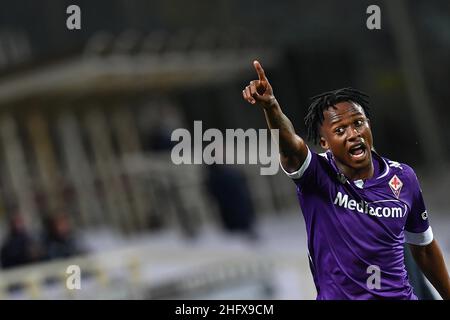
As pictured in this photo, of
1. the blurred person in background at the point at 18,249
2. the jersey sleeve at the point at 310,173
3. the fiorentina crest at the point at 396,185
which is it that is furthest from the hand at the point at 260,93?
the blurred person in background at the point at 18,249

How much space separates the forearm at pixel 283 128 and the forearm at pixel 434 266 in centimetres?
75

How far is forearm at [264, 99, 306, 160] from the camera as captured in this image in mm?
3420

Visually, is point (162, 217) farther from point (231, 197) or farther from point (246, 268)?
point (246, 268)

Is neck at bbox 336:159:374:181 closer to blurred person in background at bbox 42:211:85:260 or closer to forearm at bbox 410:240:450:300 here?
forearm at bbox 410:240:450:300

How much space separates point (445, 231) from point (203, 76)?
17.8 ft

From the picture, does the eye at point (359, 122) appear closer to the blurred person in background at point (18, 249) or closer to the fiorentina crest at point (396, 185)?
the fiorentina crest at point (396, 185)

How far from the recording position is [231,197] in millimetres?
13680

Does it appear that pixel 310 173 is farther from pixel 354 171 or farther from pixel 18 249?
pixel 18 249

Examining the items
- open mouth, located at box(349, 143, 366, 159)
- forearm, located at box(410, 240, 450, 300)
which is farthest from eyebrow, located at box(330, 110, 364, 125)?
forearm, located at box(410, 240, 450, 300)

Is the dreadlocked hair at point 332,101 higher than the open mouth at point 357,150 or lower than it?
higher

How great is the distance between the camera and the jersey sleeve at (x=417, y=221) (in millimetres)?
3777

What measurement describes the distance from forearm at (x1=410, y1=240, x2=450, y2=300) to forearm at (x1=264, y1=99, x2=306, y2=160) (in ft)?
2.47

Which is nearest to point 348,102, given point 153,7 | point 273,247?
point 273,247

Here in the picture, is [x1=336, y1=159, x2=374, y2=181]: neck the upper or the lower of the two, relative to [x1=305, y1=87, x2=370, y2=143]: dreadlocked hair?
lower
